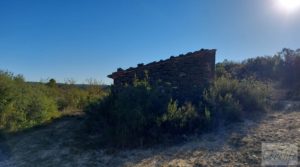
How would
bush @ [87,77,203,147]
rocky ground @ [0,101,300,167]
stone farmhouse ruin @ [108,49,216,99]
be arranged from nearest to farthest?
1. rocky ground @ [0,101,300,167]
2. bush @ [87,77,203,147]
3. stone farmhouse ruin @ [108,49,216,99]

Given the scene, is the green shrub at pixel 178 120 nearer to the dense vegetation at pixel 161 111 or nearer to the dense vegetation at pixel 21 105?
the dense vegetation at pixel 161 111

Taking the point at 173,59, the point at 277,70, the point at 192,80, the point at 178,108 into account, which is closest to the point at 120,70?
the point at 173,59

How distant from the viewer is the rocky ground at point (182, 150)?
19.3 ft

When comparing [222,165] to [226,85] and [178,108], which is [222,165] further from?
[226,85]

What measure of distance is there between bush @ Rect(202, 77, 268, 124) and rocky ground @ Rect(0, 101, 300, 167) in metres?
0.53

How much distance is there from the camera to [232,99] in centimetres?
891

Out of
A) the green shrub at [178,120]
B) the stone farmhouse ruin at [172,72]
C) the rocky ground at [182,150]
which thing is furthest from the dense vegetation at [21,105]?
the green shrub at [178,120]

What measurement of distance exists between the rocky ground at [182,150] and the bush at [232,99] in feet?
1.74

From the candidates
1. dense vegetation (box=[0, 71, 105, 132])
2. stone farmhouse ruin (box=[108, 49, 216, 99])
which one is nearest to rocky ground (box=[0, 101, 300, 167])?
dense vegetation (box=[0, 71, 105, 132])

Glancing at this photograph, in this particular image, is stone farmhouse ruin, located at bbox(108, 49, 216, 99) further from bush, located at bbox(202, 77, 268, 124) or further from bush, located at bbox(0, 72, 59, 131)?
bush, located at bbox(0, 72, 59, 131)

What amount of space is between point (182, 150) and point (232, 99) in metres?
3.08

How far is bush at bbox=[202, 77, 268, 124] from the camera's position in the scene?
8.48m

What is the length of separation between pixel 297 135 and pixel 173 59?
563cm

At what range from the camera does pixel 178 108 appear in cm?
823
